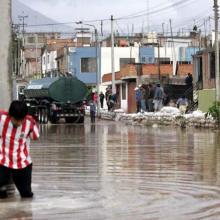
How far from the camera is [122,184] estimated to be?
10.8 metres

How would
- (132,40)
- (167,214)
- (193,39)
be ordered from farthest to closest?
(132,40), (193,39), (167,214)

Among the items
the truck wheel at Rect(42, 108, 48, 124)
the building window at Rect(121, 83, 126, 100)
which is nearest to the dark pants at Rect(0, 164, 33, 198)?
the truck wheel at Rect(42, 108, 48, 124)

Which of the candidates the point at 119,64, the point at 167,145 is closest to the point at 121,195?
the point at 167,145

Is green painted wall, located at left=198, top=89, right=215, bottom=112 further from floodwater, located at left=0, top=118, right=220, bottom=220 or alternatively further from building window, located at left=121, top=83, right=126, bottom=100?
building window, located at left=121, top=83, right=126, bottom=100

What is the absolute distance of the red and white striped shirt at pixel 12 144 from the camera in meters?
9.17

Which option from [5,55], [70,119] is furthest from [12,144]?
[70,119]

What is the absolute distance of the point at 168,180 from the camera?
448 inches

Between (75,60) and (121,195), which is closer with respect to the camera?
(121,195)

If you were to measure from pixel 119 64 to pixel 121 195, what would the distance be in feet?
225

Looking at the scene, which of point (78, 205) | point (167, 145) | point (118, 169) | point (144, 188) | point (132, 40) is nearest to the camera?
point (78, 205)

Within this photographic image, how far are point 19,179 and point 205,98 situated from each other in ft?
92.9

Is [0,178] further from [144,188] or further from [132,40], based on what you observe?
[132,40]

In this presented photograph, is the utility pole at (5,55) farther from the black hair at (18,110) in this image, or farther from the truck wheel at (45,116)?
the truck wheel at (45,116)

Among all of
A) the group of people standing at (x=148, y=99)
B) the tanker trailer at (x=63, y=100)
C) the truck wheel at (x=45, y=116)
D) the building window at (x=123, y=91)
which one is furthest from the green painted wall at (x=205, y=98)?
the building window at (x=123, y=91)
